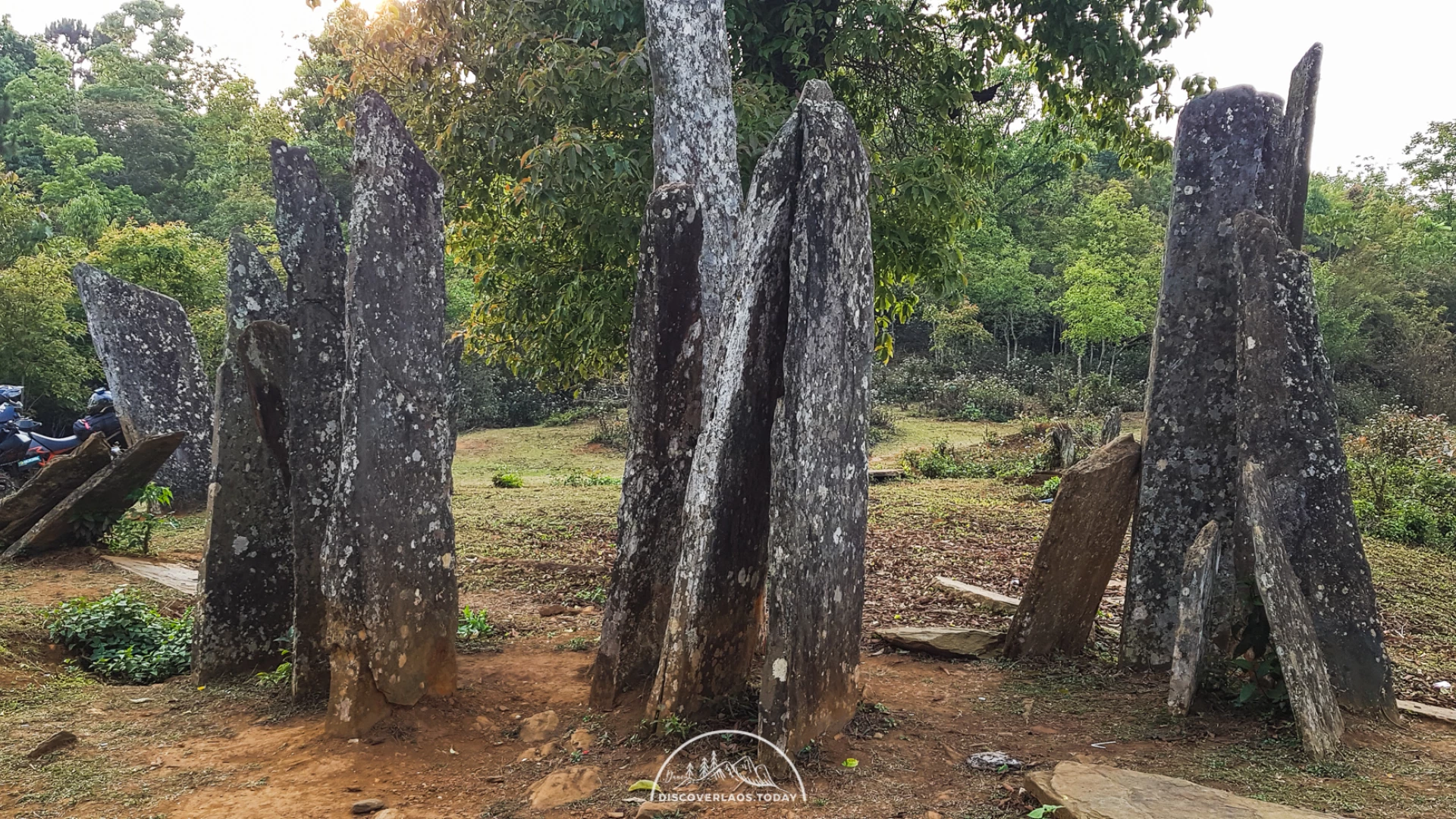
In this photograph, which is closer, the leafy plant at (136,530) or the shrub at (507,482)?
the leafy plant at (136,530)

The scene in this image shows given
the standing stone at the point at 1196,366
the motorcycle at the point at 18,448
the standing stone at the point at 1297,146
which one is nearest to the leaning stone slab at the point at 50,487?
the motorcycle at the point at 18,448

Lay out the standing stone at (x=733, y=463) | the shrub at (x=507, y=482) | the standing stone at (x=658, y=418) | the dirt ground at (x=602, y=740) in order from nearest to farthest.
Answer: the dirt ground at (x=602, y=740), the standing stone at (x=733, y=463), the standing stone at (x=658, y=418), the shrub at (x=507, y=482)

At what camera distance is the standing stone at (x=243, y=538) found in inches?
195

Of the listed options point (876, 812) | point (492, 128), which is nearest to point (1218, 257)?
point (876, 812)

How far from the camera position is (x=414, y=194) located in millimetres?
4551

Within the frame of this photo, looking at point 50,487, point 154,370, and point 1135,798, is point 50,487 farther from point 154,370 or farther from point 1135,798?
point 1135,798

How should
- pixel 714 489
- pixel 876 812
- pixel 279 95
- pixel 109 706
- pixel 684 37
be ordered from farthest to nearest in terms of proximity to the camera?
pixel 279 95
pixel 684 37
pixel 109 706
pixel 714 489
pixel 876 812

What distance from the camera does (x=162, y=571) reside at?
7.70 metres

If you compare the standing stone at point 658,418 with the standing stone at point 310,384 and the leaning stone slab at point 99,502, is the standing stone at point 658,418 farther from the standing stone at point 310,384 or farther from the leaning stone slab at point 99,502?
the leaning stone slab at point 99,502

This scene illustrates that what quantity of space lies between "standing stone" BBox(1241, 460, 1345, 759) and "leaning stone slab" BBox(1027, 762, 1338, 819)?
707 millimetres

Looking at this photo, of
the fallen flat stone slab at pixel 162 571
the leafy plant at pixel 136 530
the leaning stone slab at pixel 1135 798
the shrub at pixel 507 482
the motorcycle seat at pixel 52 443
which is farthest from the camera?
the shrub at pixel 507 482

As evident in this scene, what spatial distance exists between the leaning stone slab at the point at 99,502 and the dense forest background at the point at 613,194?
10.4ft

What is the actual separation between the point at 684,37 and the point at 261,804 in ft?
18.3

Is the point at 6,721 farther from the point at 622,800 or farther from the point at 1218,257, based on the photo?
the point at 1218,257
